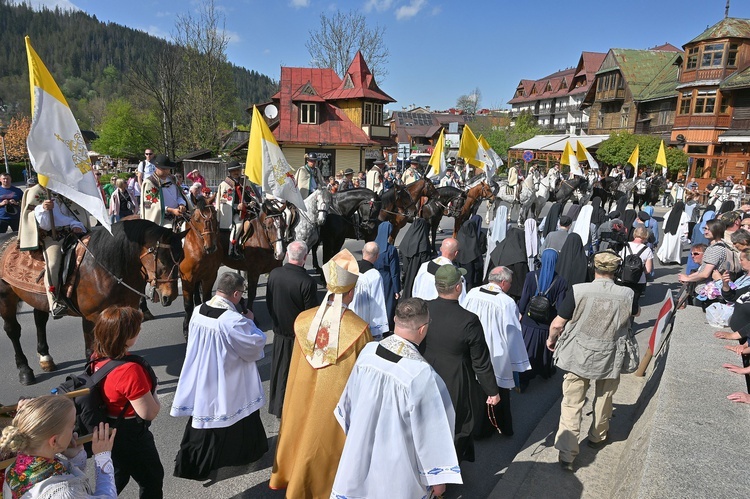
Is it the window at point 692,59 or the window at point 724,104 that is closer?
the window at point 724,104

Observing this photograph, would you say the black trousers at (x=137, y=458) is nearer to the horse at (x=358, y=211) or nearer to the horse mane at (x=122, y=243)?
the horse mane at (x=122, y=243)

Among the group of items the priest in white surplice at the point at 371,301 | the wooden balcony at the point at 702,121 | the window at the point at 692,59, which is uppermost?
the window at the point at 692,59

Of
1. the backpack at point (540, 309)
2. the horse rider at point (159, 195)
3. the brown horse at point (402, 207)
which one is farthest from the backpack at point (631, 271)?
the horse rider at point (159, 195)

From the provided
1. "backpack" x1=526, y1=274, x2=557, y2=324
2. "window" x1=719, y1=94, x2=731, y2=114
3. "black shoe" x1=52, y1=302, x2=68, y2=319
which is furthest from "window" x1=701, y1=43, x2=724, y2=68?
"black shoe" x1=52, y1=302, x2=68, y2=319

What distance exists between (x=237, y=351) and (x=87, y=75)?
512 ft

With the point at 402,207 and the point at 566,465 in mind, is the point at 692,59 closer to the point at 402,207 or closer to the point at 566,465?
the point at 402,207

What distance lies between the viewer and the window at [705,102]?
118 ft

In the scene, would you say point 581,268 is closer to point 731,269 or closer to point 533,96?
point 731,269

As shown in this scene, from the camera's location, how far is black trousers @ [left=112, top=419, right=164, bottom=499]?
10.2ft

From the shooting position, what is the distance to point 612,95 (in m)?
48.0

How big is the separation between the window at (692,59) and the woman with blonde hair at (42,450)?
4596 centimetres

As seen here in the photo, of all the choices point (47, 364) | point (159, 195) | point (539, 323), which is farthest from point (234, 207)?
point (539, 323)

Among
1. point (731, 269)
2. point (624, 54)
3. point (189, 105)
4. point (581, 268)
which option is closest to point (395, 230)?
point (581, 268)

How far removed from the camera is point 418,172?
62.1 ft
